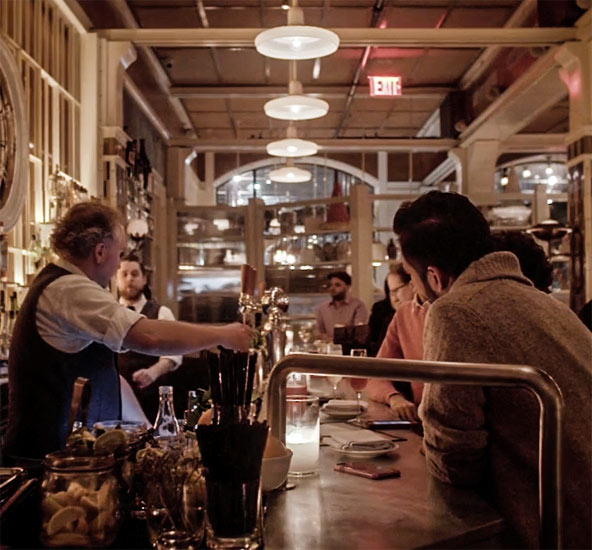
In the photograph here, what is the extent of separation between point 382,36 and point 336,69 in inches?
113

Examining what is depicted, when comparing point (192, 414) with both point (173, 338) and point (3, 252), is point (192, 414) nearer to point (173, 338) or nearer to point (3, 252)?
point (173, 338)

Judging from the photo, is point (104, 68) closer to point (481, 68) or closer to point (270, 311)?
point (270, 311)

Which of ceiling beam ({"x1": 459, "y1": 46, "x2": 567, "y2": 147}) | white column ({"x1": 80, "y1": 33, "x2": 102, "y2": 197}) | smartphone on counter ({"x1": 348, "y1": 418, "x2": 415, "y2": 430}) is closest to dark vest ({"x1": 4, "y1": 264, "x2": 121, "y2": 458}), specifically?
smartphone on counter ({"x1": 348, "y1": 418, "x2": 415, "y2": 430})

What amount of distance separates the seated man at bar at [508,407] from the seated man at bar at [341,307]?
6.65m

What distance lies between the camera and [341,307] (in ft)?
28.1

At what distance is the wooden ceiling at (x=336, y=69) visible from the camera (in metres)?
7.56

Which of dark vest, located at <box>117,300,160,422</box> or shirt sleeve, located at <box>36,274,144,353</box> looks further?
dark vest, located at <box>117,300,160,422</box>

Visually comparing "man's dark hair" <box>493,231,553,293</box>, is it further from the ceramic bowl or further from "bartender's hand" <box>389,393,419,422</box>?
the ceramic bowl

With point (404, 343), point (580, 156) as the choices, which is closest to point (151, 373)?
point (404, 343)

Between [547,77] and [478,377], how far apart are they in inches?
274

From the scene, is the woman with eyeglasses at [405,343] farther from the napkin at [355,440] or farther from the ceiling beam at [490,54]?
the ceiling beam at [490,54]

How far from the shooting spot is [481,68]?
9484 millimetres

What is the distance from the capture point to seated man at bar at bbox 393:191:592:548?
1.72m

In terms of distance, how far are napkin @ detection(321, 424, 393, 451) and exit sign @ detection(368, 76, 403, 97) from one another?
682cm
